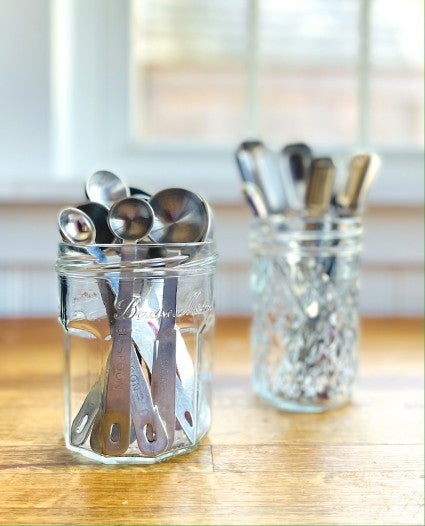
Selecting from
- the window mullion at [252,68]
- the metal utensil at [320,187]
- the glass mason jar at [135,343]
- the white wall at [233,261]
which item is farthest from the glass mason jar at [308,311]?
the window mullion at [252,68]

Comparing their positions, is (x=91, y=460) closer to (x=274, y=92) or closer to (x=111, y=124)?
(x=111, y=124)

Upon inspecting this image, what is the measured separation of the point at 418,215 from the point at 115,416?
657mm

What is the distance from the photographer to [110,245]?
0.43 metres

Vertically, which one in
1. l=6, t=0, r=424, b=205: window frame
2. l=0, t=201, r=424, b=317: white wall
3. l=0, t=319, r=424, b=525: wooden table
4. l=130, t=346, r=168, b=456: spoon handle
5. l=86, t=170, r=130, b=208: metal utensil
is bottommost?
l=0, t=319, r=424, b=525: wooden table

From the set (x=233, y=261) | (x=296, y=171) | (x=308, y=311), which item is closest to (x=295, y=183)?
(x=296, y=171)

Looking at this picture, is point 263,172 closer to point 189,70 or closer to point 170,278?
point 170,278

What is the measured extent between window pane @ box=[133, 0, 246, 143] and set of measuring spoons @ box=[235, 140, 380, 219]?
0.47m

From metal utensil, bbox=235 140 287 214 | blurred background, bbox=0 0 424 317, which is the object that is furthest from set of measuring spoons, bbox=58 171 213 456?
blurred background, bbox=0 0 424 317

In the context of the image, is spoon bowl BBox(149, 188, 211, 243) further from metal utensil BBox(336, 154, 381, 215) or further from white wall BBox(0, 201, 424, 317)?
white wall BBox(0, 201, 424, 317)

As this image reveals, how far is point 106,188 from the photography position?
19.6 inches

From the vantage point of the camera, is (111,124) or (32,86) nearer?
(32,86)

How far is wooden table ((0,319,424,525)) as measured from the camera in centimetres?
37

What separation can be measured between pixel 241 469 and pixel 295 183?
0.29 m

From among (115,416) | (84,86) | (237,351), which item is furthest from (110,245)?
(84,86)
